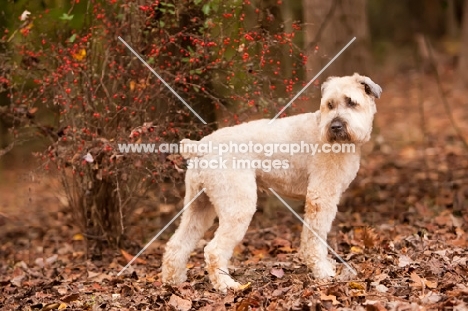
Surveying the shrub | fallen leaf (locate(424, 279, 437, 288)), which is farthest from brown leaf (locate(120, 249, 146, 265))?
fallen leaf (locate(424, 279, 437, 288))

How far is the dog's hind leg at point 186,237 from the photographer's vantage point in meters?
5.95

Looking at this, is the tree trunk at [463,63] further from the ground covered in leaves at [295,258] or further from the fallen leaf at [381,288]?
the fallen leaf at [381,288]

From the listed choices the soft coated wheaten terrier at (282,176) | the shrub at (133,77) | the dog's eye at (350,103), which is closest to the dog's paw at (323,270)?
the soft coated wheaten terrier at (282,176)

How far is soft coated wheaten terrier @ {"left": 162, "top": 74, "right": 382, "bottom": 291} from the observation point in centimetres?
561

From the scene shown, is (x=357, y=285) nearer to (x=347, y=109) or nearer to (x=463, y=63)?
(x=347, y=109)

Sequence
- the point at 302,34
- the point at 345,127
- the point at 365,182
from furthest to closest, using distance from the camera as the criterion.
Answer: the point at 365,182, the point at 302,34, the point at 345,127

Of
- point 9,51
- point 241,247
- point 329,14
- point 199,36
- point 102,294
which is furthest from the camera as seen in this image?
point 329,14

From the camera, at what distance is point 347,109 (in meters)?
5.59

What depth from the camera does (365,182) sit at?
1020cm

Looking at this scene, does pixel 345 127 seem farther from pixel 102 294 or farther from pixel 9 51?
pixel 9 51

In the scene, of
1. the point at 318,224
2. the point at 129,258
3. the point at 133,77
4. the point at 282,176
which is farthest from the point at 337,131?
the point at 129,258

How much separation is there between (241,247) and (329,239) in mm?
1006

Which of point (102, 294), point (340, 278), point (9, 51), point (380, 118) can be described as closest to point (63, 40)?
point (9, 51)

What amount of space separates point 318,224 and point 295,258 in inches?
33.9
